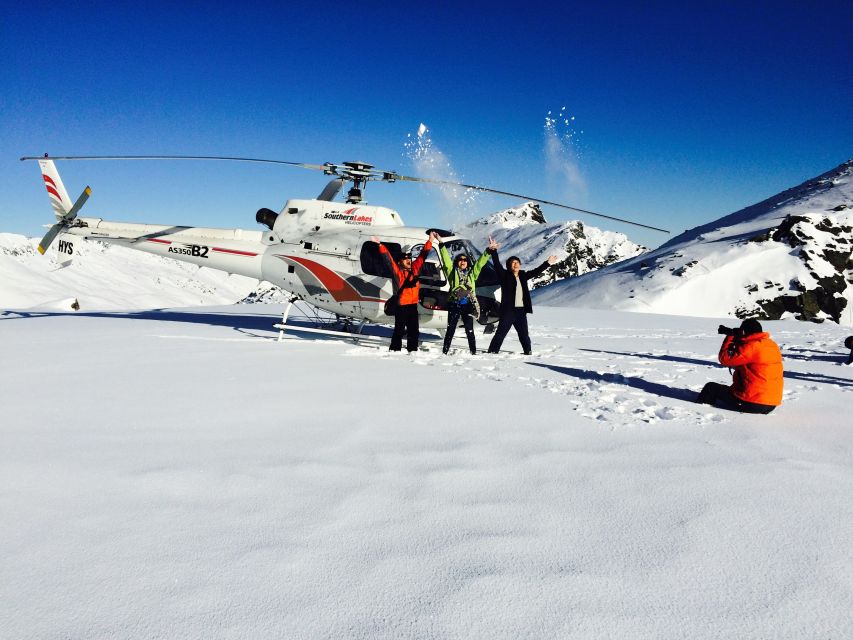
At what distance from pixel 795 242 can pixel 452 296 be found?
53.5 meters

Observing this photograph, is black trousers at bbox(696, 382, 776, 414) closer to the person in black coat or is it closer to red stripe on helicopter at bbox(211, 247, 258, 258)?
the person in black coat

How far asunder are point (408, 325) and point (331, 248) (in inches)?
95.6

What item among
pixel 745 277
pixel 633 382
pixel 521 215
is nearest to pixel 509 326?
pixel 633 382

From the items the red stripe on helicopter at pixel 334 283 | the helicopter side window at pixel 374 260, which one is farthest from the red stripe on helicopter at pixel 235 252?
the helicopter side window at pixel 374 260

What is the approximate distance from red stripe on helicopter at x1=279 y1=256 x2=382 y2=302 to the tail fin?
6859 millimetres

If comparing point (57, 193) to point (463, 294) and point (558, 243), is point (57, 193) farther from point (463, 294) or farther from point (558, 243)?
point (558, 243)

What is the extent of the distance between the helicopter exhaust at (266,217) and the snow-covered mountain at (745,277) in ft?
112

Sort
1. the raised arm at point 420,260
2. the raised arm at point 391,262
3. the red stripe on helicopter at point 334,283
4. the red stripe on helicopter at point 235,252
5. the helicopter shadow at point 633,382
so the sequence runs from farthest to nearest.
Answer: the red stripe on helicopter at point 235,252 → the red stripe on helicopter at point 334,283 → the raised arm at point 391,262 → the raised arm at point 420,260 → the helicopter shadow at point 633,382

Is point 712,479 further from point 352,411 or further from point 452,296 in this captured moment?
point 452,296

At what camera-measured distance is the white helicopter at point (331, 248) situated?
9.68 meters

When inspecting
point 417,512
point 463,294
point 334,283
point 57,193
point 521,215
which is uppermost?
point 521,215

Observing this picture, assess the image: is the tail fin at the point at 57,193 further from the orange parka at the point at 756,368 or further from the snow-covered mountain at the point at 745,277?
the snow-covered mountain at the point at 745,277

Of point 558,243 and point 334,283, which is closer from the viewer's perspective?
point 334,283

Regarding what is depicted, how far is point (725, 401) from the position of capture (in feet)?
17.9
